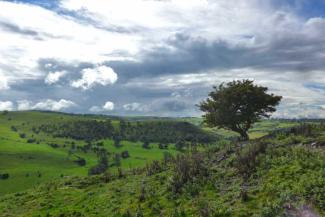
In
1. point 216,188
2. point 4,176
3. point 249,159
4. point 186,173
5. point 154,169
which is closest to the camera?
point 216,188

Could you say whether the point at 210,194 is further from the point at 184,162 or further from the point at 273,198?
the point at 184,162

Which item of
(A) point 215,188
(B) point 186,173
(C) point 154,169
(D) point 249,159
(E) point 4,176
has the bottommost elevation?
(E) point 4,176

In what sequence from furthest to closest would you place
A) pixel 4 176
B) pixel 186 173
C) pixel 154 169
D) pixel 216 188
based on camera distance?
pixel 4 176 → pixel 154 169 → pixel 186 173 → pixel 216 188

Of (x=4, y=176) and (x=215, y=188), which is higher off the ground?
(x=215, y=188)

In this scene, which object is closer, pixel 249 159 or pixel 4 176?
pixel 249 159

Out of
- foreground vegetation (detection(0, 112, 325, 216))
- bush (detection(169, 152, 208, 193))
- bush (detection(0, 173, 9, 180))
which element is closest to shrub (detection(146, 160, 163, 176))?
foreground vegetation (detection(0, 112, 325, 216))

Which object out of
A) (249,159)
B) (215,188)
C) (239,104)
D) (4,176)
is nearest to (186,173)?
(215,188)

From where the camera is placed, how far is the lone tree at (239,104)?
55062 mm

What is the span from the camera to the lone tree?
55.1 metres

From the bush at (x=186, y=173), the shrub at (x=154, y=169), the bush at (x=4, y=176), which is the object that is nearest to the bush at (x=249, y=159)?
the bush at (x=186, y=173)

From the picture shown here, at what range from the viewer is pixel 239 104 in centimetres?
5572

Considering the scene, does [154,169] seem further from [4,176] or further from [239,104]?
[4,176]

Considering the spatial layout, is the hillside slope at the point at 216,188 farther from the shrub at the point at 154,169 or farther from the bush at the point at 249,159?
the shrub at the point at 154,169

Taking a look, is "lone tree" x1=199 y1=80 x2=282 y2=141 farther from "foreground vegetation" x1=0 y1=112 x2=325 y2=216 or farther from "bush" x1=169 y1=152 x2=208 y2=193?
"bush" x1=169 y1=152 x2=208 y2=193
